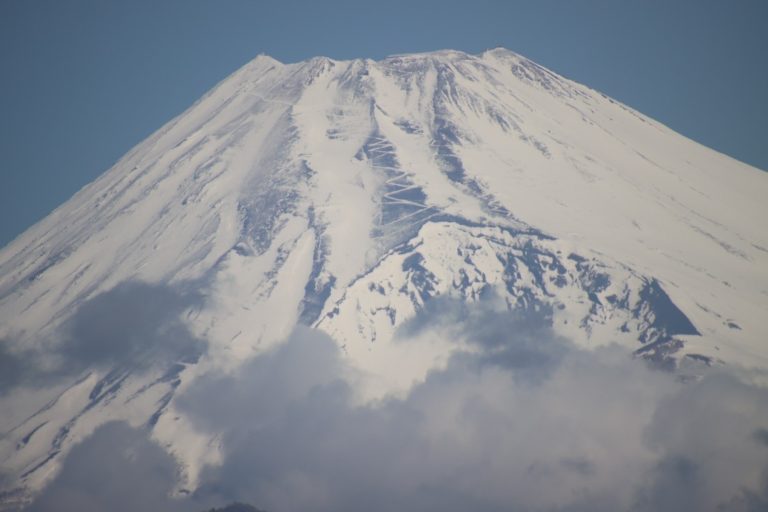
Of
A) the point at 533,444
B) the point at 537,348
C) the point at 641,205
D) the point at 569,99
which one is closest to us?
the point at 533,444

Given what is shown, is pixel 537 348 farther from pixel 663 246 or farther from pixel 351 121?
pixel 351 121

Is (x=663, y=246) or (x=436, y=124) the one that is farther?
(x=436, y=124)

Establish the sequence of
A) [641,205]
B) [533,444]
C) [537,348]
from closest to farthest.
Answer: [533,444] → [537,348] → [641,205]

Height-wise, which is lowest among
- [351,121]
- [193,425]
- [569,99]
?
[193,425]

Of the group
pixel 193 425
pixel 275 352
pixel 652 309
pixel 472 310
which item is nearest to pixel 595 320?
pixel 652 309

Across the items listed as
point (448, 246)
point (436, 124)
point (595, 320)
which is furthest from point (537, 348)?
point (436, 124)

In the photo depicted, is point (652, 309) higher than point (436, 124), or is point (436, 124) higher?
point (436, 124)
